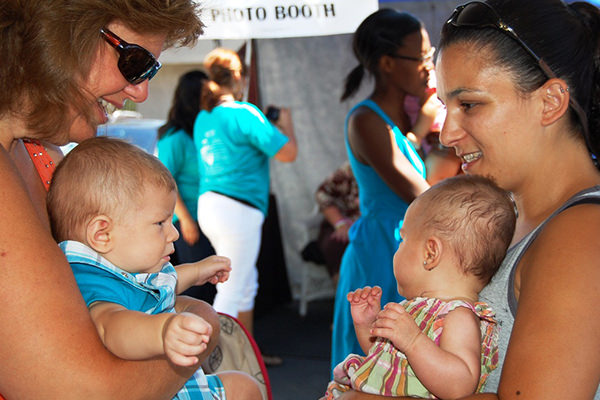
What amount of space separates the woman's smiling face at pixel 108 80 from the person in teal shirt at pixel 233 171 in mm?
2900

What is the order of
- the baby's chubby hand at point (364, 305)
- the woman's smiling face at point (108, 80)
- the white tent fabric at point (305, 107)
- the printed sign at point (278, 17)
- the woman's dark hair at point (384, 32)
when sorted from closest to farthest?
the woman's smiling face at point (108, 80) → the baby's chubby hand at point (364, 305) → the printed sign at point (278, 17) → the woman's dark hair at point (384, 32) → the white tent fabric at point (305, 107)

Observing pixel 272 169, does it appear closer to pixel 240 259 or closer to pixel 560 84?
pixel 240 259

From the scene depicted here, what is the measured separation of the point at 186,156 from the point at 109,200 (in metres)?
3.86

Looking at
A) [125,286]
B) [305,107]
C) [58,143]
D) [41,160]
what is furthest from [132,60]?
[305,107]

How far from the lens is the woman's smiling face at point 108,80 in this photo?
1524 millimetres

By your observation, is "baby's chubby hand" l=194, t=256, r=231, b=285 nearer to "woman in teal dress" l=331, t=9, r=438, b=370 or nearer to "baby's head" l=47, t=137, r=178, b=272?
"baby's head" l=47, t=137, r=178, b=272

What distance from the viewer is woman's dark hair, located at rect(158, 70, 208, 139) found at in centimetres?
536

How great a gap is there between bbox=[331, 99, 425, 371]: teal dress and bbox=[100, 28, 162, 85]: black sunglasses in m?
1.82

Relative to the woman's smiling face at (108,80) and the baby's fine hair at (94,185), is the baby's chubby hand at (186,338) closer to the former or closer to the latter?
the baby's fine hair at (94,185)

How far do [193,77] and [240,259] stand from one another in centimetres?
176

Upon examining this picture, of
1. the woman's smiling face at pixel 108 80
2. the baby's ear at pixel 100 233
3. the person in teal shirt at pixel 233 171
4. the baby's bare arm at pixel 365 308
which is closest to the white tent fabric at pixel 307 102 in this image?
the person in teal shirt at pixel 233 171

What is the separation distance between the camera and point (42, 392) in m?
1.17

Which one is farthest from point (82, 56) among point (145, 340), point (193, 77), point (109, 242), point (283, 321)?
point (283, 321)

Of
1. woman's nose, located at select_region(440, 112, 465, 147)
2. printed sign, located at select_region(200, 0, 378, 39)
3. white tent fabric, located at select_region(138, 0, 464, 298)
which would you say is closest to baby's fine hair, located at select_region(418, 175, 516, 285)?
woman's nose, located at select_region(440, 112, 465, 147)
